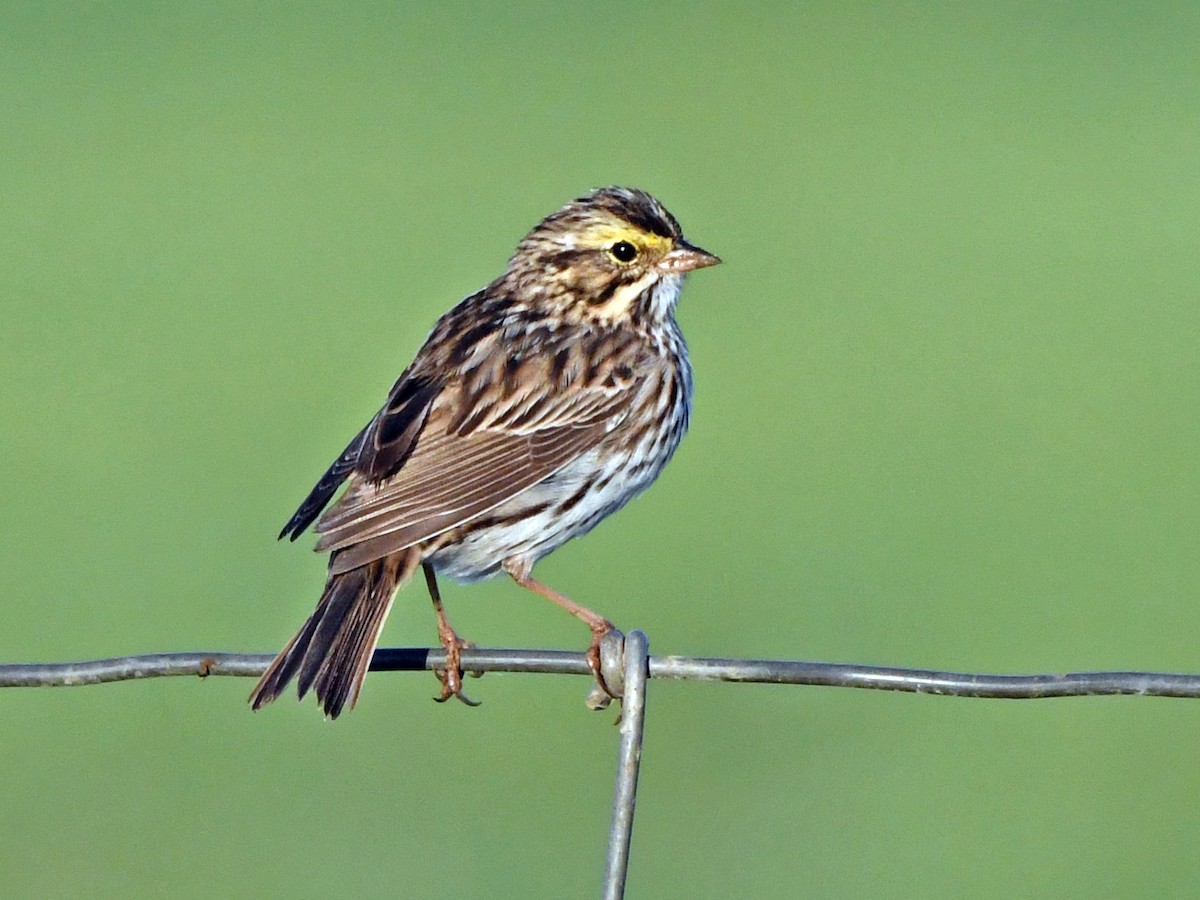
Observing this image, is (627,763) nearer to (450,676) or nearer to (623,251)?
(450,676)

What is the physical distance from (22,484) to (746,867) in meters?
5.74

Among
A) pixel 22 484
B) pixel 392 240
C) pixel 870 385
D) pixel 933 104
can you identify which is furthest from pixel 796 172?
pixel 22 484

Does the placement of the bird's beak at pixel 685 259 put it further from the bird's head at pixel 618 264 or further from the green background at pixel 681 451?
the green background at pixel 681 451

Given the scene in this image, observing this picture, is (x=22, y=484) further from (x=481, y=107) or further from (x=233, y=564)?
(x=481, y=107)

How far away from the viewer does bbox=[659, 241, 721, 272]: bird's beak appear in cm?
675

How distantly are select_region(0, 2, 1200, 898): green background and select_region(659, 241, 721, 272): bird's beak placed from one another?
157 centimetres

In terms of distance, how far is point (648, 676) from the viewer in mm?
4082

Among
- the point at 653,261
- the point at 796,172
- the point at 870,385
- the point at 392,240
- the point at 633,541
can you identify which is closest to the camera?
the point at 653,261

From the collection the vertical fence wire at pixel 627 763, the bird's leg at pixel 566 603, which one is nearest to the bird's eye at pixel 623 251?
the bird's leg at pixel 566 603

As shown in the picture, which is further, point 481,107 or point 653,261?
point 481,107

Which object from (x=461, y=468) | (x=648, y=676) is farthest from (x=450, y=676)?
(x=648, y=676)

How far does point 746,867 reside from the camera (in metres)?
8.26

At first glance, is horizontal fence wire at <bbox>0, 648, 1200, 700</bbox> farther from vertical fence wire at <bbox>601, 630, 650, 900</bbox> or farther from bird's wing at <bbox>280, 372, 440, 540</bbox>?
bird's wing at <bbox>280, 372, 440, 540</bbox>

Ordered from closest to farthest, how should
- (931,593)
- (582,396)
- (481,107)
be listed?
(582,396), (931,593), (481,107)
